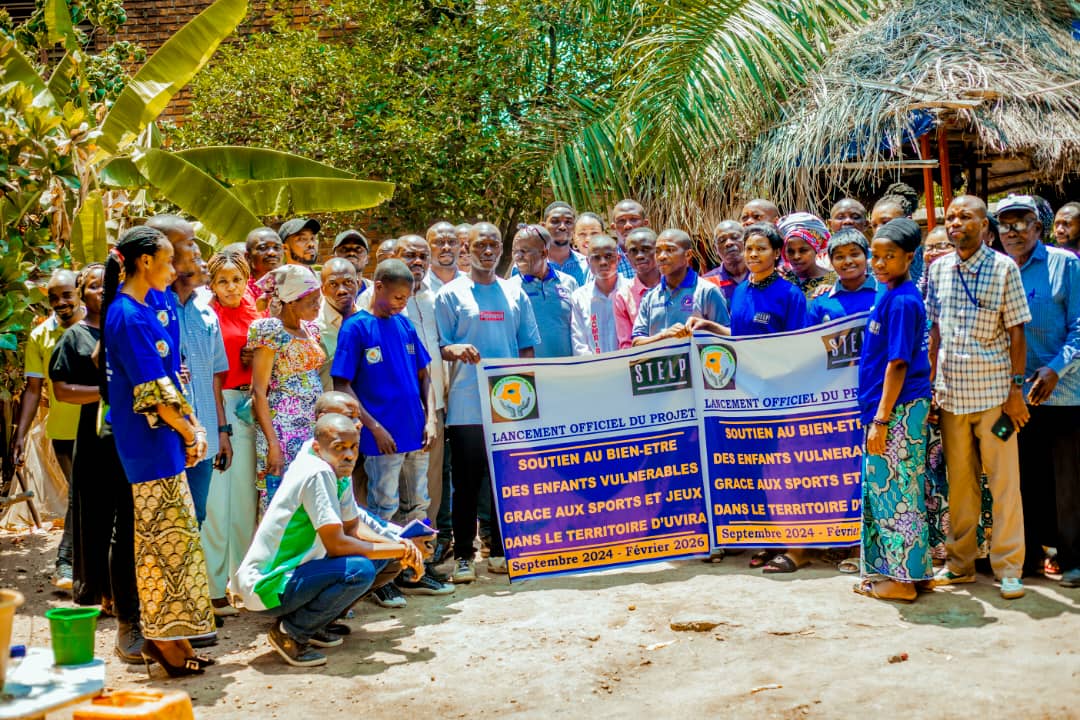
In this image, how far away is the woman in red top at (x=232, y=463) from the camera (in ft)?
20.0

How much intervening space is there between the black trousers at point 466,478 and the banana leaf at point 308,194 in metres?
3.56

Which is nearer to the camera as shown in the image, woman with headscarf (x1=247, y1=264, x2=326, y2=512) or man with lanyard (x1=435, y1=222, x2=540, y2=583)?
woman with headscarf (x1=247, y1=264, x2=326, y2=512)

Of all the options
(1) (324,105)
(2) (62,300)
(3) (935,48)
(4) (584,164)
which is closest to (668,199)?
(4) (584,164)

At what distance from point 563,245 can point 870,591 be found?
3509mm

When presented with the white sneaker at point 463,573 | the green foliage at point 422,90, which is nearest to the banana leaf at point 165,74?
the green foliage at point 422,90

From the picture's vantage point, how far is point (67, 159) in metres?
7.62

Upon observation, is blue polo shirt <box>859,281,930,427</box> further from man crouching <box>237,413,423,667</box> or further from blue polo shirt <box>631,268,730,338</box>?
man crouching <box>237,413,423,667</box>

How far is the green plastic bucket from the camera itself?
3084 mm

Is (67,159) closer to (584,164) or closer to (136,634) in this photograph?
(136,634)

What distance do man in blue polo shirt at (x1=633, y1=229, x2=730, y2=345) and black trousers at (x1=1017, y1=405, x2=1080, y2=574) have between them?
190cm

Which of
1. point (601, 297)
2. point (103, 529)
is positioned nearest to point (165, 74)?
point (601, 297)

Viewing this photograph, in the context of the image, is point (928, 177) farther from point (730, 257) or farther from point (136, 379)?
point (136, 379)

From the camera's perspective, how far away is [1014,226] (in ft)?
20.5

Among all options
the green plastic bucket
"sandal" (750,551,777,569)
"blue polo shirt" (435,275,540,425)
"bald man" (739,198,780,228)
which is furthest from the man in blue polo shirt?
the green plastic bucket
